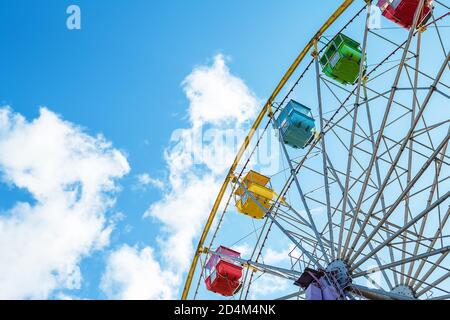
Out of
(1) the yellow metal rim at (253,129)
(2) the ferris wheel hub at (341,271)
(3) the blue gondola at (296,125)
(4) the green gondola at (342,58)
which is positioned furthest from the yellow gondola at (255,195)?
(2) the ferris wheel hub at (341,271)

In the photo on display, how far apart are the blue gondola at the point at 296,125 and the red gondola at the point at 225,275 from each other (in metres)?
4.27

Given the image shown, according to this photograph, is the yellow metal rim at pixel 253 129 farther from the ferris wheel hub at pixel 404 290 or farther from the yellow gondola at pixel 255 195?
the ferris wheel hub at pixel 404 290

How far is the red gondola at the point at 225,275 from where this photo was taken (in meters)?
17.7

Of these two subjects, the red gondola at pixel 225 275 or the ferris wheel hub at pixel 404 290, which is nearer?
the ferris wheel hub at pixel 404 290

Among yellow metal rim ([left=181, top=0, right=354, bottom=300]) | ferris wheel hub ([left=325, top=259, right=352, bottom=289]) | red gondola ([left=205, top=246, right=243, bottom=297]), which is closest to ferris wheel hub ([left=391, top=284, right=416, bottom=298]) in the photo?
ferris wheel hub ([left=325, top=259, right=352, bottom=289])

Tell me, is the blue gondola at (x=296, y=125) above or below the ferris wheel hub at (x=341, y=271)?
above

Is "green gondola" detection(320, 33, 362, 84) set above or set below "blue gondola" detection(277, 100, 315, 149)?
above

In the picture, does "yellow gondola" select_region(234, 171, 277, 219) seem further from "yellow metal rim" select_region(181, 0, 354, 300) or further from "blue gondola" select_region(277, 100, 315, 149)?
"blue gondola" select_region(277, 100, 315, 149)

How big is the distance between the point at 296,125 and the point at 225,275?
18.2 feet

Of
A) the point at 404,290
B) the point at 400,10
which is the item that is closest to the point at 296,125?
the point at 400,10

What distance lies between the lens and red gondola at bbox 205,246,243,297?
17.7m

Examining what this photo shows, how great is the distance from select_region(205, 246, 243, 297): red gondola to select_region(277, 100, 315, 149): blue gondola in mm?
4267
